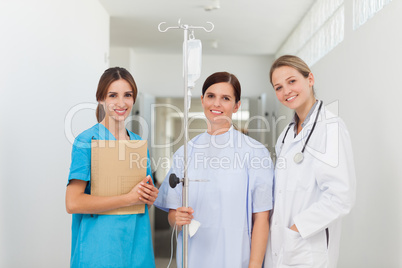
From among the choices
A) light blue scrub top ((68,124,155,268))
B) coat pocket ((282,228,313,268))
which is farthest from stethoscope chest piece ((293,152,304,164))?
light blue scrub top ((68,124,155,268))

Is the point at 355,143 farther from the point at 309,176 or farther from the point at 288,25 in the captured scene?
the point at 288,25

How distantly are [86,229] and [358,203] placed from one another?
4.41ft

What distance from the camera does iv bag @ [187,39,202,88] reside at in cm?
125

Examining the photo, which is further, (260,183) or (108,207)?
(260,183)

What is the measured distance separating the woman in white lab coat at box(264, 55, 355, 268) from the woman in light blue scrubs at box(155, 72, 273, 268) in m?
0.06

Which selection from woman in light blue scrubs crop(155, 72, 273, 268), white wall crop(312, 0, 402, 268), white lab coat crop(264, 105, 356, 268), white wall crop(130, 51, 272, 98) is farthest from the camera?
white wall crop(130, 51, 272, 98)

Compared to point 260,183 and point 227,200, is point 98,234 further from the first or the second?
point 260,183

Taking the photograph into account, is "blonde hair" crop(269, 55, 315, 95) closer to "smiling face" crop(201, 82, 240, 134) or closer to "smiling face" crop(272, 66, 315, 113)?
"smiling face" crop(272, 66, 315, 113)

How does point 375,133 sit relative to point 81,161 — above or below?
above

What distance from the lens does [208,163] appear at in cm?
142

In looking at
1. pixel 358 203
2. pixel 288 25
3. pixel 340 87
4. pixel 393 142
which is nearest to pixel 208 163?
pixel 393 142

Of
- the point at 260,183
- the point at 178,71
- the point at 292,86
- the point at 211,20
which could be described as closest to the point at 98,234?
the point at 260,183

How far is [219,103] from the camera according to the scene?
4.55ft

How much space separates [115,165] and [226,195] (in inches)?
15.4
